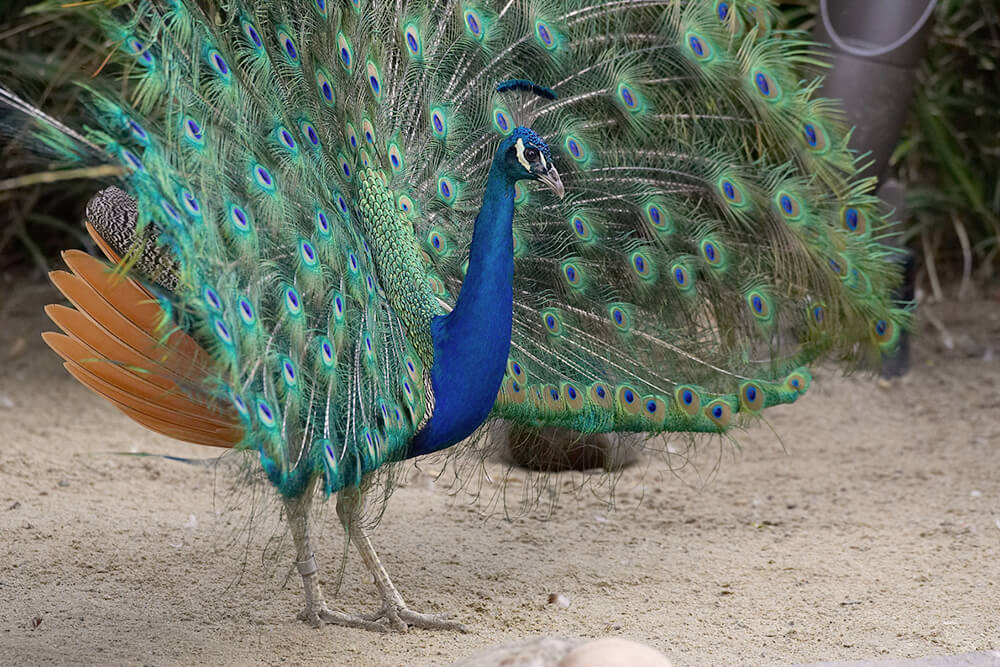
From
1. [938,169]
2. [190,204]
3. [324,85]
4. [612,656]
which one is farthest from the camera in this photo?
[938,169]

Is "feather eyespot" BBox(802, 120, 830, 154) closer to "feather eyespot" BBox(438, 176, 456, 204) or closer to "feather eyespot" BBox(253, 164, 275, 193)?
"feather eyespot" BBox(438, 176, 456, 204)

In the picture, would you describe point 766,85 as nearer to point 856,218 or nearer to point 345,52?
point 856,218

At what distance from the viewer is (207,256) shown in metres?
2.86

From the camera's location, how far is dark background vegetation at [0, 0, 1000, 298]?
23.9 feet

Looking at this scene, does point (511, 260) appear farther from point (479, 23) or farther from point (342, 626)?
point (342, 626)

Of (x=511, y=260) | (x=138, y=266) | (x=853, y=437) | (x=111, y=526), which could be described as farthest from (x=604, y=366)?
(x=853, y=437)

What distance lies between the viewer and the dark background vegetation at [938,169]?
7.27 metres

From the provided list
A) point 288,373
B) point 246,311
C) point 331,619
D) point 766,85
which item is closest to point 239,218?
point 246,311

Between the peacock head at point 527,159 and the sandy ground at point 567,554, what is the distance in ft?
3.87

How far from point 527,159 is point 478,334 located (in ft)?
1.67

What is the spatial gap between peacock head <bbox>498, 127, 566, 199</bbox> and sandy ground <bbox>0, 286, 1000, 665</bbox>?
3.87ft

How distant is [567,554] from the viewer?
4.46 meters

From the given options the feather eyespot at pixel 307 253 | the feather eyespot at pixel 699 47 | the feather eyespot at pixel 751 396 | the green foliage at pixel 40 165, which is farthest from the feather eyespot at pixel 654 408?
the green foliage at pixel 40 165

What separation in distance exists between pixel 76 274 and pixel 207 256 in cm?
69
